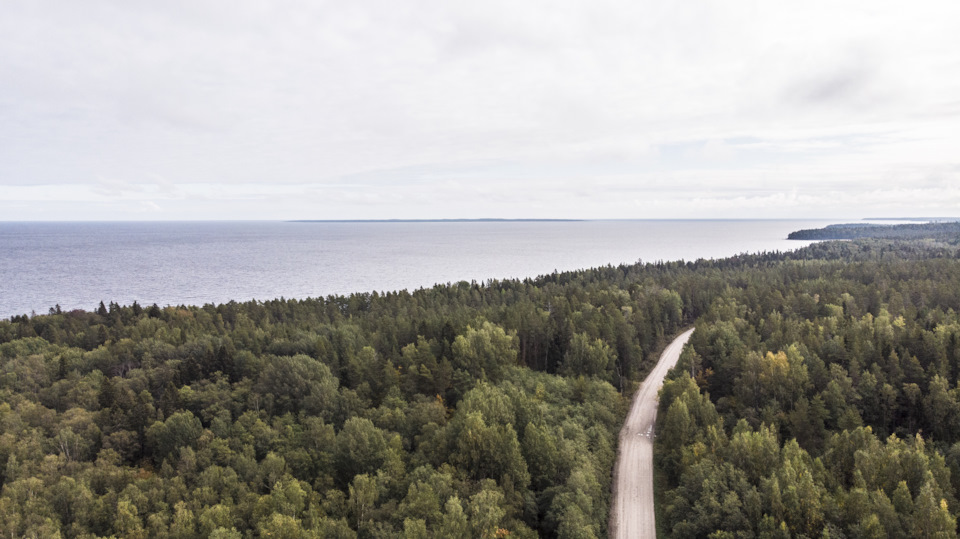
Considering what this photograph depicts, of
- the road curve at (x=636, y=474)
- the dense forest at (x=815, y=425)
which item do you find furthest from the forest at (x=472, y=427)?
A: the road curve at (x=636, y=474)

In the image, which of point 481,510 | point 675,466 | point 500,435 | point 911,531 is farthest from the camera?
point 675,466

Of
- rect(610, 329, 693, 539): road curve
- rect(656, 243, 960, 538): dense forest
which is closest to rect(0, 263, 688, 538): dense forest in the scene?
rect(610, 329, 693, 539): road curve

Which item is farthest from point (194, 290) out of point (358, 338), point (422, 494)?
point (422, 494)

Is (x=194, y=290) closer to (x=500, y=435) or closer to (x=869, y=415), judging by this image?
(x=500, y=435)

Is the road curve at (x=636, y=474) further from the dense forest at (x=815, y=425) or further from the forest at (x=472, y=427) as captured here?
the dense forest at (x=815, y=425)

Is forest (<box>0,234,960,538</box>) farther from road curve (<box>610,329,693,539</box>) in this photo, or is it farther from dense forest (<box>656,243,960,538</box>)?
road curve (<box>610,329,693,539</box>)

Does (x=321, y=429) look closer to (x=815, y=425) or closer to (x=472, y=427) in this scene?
(x=472, y=427)

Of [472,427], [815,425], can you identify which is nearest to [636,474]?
[472,427]
